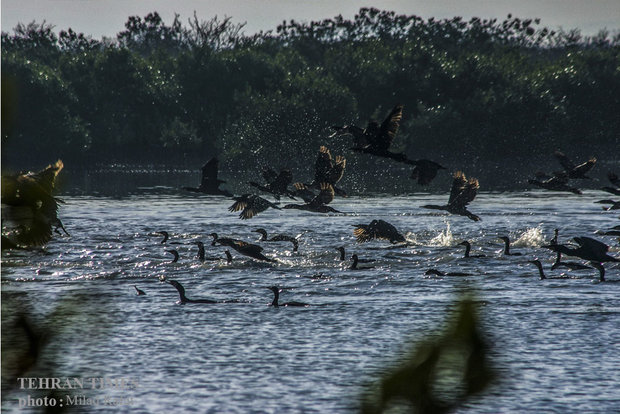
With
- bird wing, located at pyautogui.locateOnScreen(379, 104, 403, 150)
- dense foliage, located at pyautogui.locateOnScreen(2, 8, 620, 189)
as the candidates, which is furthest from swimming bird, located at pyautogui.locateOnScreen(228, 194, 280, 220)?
dense foliage, located at pyautogui.locateOnScreen(2, 8, 620, 189)

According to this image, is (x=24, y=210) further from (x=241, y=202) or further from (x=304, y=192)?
(x=241, y=202)

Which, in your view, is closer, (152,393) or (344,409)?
(344,409)

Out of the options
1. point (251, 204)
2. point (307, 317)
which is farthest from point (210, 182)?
point (307, 317)

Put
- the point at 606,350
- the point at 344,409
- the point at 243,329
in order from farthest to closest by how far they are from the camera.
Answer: the point at 243,329 → the point at 606,350 → the point at 344,409

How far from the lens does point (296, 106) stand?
83.6 metres

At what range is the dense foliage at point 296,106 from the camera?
8494 centimetres

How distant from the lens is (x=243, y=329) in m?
15.0

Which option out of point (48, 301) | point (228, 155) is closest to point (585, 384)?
point (48, 301)

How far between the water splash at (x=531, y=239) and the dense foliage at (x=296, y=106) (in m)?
51.8

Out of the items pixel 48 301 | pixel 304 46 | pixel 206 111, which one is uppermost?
pixel 304 46

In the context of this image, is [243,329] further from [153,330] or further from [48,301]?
[48,301]

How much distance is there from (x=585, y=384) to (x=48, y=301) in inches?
418

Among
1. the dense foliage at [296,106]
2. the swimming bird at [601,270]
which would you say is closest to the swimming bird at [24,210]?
the swimming bird at [601,270]

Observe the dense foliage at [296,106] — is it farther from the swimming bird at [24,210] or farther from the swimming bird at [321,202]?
the swimming bird at [24,210]
